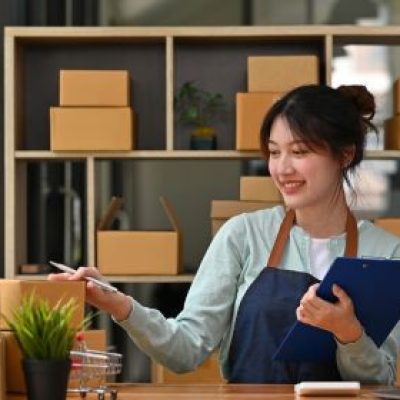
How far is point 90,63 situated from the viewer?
13.3 feet

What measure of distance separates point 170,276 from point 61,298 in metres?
1.81

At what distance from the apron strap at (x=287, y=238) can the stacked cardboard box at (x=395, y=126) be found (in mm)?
1297

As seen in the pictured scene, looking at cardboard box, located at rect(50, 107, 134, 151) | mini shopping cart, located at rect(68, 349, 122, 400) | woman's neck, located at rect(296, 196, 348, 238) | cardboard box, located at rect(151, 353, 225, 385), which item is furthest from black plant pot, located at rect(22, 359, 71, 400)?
cardboard box, located at rect(50, 107, 134, 151)

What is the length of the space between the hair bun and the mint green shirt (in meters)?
0.27

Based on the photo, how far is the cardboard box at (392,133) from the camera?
387cm

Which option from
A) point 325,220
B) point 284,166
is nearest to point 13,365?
point 284,166

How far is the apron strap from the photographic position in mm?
2588

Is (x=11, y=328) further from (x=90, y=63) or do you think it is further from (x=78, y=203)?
(x=78, y=203)

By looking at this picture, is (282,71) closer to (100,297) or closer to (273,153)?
(273,153)

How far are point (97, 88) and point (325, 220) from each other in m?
1.39

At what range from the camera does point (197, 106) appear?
4.02 m

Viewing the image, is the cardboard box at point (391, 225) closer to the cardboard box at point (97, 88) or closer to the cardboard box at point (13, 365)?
the cardboard box at point (97, 88)

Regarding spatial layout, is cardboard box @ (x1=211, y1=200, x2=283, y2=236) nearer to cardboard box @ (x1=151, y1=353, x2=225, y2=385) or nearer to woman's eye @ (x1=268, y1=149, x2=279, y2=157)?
cardboard box @ (x1=151, y1=353, x2=225, y2=385)

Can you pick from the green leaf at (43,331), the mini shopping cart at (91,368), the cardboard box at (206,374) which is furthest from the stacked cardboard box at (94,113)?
the green leaf at (43,331)
